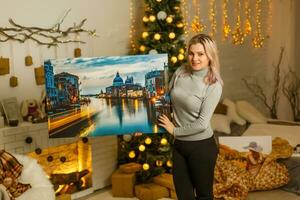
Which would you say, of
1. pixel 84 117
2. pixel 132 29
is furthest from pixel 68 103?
pixel 132 29

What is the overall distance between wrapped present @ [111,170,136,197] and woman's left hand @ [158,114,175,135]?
1.44 meters

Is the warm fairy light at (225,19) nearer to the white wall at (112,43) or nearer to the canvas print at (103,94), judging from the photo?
the white wall at (112,43)

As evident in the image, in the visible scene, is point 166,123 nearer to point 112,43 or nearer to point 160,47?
point 160,47

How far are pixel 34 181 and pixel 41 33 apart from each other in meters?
1.49

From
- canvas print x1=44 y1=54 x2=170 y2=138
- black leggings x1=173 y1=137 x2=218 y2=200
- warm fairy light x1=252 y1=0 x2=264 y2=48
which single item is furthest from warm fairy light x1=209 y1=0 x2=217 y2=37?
black leggings x1=173 y1=137 x2=218 y2=200

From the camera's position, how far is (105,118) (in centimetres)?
294

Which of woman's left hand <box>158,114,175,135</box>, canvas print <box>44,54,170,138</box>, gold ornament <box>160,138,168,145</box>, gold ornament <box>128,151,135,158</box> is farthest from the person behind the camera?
gold ornament <box>128,151,135,158</box>

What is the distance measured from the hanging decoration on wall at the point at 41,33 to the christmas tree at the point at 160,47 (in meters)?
0.66

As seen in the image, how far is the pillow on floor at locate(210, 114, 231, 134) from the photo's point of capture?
4641 mm

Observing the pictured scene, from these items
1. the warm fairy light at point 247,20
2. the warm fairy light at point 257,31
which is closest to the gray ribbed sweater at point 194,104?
the warm fairy light at point 247,20

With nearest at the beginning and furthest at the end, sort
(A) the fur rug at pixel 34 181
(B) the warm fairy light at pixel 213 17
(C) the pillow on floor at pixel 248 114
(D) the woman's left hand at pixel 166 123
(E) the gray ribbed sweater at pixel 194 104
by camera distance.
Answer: (E) the gray ribbed sweater at pixel 194 104
(D) the woman's left hand at pixel 166 123
(A) the fur rug at pixel 34 181
(C) the pillow on floor at pixel 248 114
(B) the warm fairy light at pixel 213 17

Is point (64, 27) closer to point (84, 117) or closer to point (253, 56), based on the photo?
point (84, 117)

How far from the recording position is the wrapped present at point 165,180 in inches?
154

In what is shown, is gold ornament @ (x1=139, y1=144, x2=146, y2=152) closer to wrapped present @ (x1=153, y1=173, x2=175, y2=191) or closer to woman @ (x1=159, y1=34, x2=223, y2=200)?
wrapped present @ (x1=153, y1=173, x2=175, y2=191)
